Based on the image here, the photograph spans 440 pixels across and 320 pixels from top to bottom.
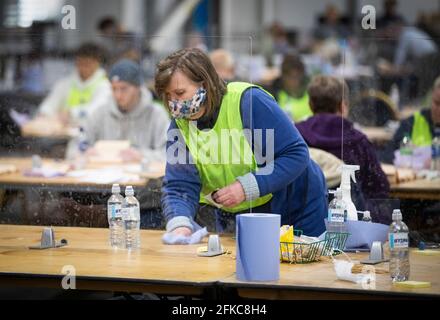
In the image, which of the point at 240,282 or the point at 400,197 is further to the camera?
the point at 400,197

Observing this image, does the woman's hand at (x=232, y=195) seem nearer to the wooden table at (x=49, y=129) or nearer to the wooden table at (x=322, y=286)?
the wooden table at (x=322, y=286)

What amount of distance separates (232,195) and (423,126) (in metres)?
3.08

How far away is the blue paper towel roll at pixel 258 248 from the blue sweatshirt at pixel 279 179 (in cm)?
66

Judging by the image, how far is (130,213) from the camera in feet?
14.6

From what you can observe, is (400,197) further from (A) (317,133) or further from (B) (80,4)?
(B) (80,4)

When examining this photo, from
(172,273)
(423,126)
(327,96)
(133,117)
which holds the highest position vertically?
(327,96)

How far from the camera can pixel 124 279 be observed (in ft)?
11.9

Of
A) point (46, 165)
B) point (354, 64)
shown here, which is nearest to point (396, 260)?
point (46, 165)

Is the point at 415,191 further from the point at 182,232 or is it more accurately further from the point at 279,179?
the point at 182,232

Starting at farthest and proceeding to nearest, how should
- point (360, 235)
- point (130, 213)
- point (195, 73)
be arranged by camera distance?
1. point (130, 213)
2. point (195, 73)
3. point (360, 235)

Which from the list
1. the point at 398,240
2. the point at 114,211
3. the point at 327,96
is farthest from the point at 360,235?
the point at 327,96

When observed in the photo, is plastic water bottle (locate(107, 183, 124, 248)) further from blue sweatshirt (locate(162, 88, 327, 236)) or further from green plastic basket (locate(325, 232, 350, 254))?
green plastic basket (locate(325, 232, 350, 254))

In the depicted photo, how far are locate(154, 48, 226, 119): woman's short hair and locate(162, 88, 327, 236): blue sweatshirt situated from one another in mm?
117
